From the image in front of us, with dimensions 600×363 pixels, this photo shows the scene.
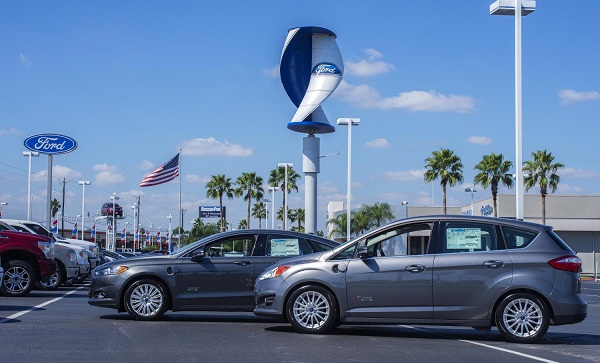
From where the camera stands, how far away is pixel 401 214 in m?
72.2

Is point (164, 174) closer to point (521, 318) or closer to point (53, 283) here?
point (53, 283)

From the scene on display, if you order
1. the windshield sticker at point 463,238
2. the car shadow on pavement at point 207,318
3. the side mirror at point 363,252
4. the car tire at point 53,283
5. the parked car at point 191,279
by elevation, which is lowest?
the car shadow on pavement at point 207,318

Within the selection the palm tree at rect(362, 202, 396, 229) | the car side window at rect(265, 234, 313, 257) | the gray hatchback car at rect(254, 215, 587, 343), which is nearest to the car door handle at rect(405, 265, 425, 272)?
the gray hatchback car at rect(254, 215, 587, 343)

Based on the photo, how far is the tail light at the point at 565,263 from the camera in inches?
440

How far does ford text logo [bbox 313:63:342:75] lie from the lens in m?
42.0

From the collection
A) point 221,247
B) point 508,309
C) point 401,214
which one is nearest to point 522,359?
point 508,309

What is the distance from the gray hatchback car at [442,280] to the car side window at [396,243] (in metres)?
0.01

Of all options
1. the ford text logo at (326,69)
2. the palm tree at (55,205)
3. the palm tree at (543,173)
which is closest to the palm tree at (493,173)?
the palm tree at (543,173)

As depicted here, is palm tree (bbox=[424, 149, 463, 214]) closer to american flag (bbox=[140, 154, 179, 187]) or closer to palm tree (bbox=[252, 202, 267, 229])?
american flag (bbox=[140, 154, 179, 187])

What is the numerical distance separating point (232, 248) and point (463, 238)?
3.97 meters

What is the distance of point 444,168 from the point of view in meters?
60.8

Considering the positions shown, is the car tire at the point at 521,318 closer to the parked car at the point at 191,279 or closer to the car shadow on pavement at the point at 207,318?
the parked car at the point at 191,279

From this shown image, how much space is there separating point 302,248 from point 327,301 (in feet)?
6.47

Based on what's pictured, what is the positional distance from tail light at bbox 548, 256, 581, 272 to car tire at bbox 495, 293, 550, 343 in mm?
516
